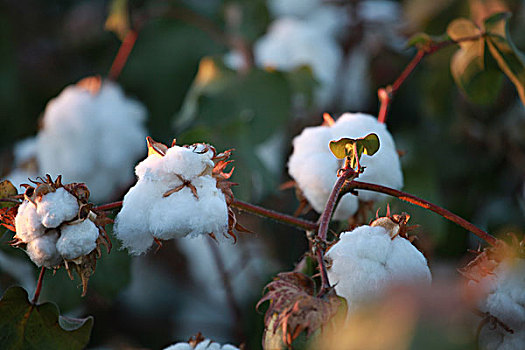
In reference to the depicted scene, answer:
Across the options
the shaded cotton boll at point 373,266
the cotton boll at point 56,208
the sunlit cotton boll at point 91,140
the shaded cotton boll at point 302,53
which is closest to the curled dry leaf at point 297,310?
the shaded cotton boll at point 373,266

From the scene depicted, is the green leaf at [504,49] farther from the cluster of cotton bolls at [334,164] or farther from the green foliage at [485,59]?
the cluster of cotton bolls at [334,164]

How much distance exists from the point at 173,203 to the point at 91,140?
1.64 ft

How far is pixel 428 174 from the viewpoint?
3.21 feet

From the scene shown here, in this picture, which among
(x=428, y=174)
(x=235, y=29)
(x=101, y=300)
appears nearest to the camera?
A: (x=101, y=300)

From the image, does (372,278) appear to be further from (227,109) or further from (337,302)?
(227,109)

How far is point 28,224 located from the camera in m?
0.44

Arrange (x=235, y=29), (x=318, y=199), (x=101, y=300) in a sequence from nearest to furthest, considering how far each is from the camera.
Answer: (x=318, y=199) → (x=101, y=300) → (x=235, y=29)

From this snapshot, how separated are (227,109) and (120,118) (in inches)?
6.0

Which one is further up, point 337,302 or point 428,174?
point 337,302

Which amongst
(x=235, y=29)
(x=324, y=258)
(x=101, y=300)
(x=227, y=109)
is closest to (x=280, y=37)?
(x=235, y=29)

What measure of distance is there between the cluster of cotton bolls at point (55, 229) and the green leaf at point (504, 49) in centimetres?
48

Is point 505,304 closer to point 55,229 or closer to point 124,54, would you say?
point 55,229

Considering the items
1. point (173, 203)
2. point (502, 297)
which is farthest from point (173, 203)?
point (502, 297)

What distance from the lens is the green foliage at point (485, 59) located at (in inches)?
27.7
